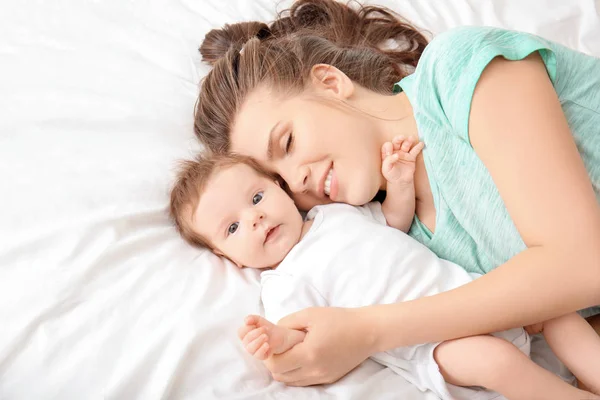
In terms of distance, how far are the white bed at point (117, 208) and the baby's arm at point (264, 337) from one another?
7 cm

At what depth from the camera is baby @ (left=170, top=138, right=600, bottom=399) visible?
96 centimetres

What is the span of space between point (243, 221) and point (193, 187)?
12cm

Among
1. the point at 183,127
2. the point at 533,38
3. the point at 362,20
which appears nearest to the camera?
the point at 533,38

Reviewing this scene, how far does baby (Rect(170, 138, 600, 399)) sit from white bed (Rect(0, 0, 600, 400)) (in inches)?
1.8

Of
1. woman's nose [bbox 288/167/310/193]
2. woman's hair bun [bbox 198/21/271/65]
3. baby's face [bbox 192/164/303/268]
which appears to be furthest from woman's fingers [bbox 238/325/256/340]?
woman's hair bun [bbox 198/21/271/65]

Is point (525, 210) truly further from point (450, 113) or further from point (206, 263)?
point (206, 263)

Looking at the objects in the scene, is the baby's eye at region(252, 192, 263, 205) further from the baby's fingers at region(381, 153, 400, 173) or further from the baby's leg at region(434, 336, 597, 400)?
the baby's leg at region(434, 336, 597, 400)

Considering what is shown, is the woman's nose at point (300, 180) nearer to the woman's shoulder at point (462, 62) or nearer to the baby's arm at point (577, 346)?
the woman's shoulder at point (462, 62)

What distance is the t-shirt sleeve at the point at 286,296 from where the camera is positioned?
1.06 meters

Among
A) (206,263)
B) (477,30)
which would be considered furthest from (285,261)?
(477,30)

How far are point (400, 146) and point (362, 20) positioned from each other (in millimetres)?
517

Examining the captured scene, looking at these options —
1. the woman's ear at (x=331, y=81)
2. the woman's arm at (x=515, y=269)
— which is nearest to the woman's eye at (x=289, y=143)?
the woman's ear at (x=331, y=81)

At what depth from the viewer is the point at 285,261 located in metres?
1.16

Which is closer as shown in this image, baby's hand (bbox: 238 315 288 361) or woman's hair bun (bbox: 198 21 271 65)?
baby's hand (bbox: 238 315 288 361)
